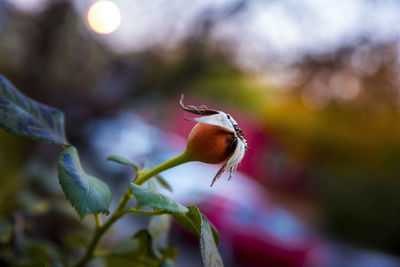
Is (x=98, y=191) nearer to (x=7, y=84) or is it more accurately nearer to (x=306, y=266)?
(x=7, y=84)

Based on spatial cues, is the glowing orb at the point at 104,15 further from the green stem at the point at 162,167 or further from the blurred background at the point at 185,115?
the green stem at the point at 162,167

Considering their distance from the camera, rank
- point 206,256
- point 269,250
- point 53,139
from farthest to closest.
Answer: point 269,250 < point 53,139 < point 206,256

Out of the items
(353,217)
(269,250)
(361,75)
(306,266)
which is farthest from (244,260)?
(353,217)

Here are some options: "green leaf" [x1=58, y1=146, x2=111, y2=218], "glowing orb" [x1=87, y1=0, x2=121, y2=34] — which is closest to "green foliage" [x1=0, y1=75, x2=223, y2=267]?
"green leaf" [x1=58, y1=146, x2=111, y2=218]

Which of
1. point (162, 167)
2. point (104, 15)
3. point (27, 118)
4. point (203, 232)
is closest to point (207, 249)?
point (203, 232)

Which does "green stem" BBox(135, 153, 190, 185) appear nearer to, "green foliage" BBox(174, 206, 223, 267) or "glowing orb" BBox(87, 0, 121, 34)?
"green foliage" BBox(174, 206, 223, 267)

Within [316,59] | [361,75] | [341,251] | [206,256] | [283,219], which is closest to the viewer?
[206,256]

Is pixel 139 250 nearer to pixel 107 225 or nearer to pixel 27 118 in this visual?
pixel 107 225
